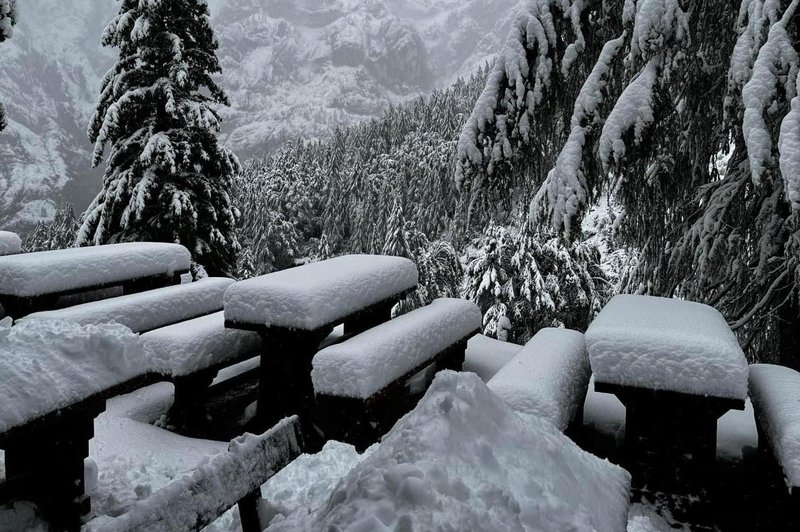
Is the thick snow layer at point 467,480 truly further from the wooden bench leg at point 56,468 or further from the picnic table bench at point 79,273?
the picnic table bench at point 79,273

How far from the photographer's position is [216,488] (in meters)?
1.85

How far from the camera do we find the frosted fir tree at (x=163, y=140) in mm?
14516

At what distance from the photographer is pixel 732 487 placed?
3.20 meters

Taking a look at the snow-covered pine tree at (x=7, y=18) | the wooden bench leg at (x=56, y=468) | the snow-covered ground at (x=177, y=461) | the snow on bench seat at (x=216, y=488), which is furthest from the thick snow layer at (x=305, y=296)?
the snow-covered pine tree at (x=7, y=18)

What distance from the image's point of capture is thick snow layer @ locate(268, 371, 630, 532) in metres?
1.05

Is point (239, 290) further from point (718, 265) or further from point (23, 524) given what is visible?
point (718, 265)

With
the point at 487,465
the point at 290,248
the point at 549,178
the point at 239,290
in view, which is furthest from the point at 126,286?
the point at 290,248

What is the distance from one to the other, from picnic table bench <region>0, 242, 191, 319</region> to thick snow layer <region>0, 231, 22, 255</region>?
1.83m

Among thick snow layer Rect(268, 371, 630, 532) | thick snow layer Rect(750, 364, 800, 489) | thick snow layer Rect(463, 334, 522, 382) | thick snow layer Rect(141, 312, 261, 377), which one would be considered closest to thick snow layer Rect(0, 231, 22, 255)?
thick snow layer Rect(141, 312, 261, 377)

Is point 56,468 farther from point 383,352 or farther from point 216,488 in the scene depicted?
point 383,352

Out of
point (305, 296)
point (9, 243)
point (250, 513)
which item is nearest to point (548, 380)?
point (305, 296)

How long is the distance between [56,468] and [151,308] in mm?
2483

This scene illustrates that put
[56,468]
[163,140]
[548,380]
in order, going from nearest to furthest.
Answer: [56,468] < [548,380] < [163,140]

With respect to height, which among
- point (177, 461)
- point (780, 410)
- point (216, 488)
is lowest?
point (177, 461)
